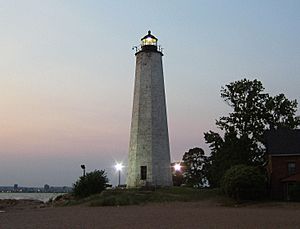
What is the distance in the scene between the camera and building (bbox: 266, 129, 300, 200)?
38.4 metres

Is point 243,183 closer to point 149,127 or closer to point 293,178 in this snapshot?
point 293,178

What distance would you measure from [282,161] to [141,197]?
1404 centimetres

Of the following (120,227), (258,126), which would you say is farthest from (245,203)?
(120,227)

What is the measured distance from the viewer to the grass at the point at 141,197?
3300 cm

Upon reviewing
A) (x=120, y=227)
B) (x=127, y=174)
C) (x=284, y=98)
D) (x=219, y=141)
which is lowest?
(x=120, y=227)

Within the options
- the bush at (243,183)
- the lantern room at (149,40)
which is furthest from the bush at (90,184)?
Answer: the lantern room at (149,40)

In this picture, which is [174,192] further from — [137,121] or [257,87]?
[257,87]

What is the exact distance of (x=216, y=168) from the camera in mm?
43531

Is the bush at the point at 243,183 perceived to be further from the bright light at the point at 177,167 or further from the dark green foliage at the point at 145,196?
the bright light at the point at 177,167

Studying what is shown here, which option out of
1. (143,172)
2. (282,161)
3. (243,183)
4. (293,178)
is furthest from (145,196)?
(282,161)

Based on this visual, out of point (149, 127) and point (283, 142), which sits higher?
point (149, 127)

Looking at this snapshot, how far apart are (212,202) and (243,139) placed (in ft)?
40.3

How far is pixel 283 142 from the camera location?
40.0 metres

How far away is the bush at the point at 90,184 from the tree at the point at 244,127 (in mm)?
12155
